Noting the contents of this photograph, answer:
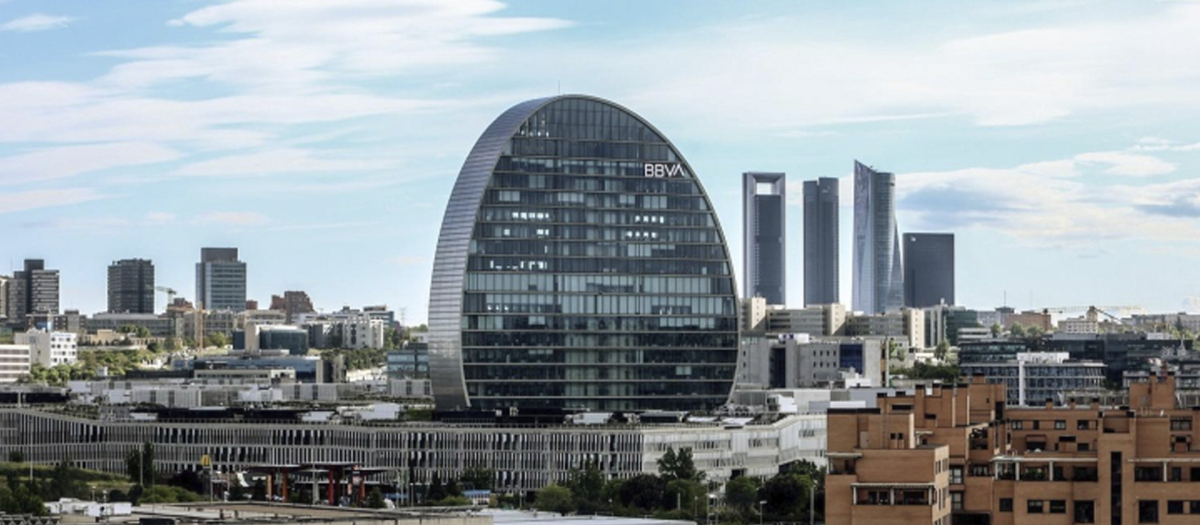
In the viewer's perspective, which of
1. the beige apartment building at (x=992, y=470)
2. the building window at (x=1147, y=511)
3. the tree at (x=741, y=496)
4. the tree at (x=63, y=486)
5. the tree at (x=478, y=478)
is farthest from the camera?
the tree at (x=478, y=478)

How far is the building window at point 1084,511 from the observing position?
115m

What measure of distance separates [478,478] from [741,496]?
943 inches

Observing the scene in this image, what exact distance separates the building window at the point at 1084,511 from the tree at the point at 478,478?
239ft

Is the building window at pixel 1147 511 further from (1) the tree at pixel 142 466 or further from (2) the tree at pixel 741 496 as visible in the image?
(1) the tree at pixel 142 466

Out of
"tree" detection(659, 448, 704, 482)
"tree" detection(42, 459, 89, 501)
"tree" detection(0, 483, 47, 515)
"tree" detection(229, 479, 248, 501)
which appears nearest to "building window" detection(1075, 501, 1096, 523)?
"tree" detection(0, 483, 47, 515)

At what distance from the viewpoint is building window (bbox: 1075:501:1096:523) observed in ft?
377

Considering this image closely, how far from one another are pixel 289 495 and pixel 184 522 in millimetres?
75724

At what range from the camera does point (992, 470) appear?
120 m

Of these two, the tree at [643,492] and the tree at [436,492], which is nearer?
the tree at [436,492]

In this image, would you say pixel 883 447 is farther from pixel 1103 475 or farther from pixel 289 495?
pixel 289 495

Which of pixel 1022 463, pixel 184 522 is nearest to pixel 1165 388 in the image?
pixel 1022 463

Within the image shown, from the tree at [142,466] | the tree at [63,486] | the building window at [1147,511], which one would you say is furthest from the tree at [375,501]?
the building window at [1147,511]

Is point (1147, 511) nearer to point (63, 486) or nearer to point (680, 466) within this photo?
point (680, 466)

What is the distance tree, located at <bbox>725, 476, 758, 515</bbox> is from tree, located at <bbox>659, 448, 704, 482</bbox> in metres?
12.1
